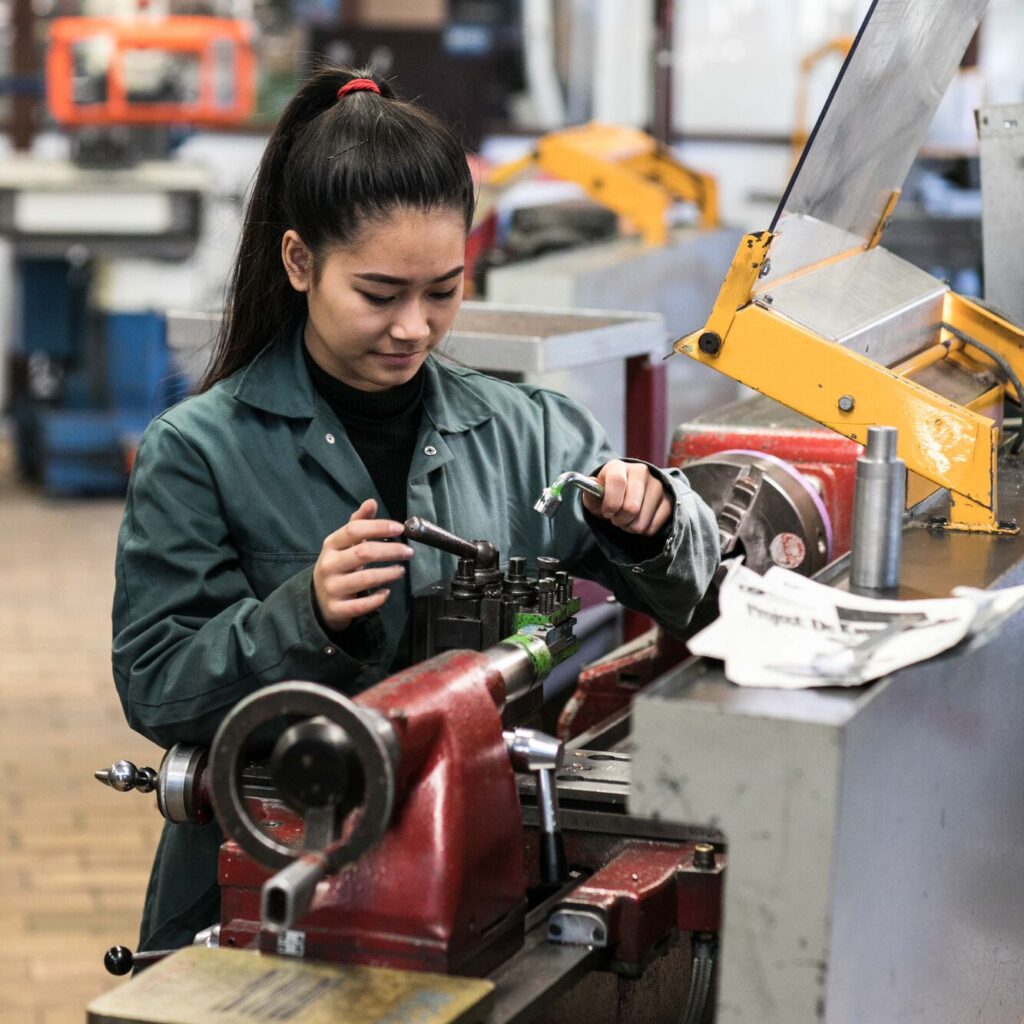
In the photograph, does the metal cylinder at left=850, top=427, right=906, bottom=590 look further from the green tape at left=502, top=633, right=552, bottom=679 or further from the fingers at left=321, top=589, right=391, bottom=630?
the fingers at left=321, top=589, right=391, bottom=630

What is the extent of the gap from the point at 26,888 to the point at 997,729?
2132 mm

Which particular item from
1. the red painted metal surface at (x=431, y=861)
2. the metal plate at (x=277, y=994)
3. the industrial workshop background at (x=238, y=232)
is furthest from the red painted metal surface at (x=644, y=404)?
the metal plate at (x=277, y=994)

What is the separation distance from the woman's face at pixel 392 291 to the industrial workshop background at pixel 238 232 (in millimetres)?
327

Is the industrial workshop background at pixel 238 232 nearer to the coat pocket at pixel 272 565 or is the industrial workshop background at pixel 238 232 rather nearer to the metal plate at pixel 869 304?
the metal plate at pixel 869 304

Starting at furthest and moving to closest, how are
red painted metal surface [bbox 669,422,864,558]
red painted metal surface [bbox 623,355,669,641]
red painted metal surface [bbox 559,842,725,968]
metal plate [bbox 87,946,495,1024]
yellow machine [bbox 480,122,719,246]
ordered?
1. yellow machine [bbox 480,122,719,246]
2. red painted metal surface [bbox 623,355,669,641]
3. red painted metal surface [bbox 669,422,864,558]
4. red painted metal surface [bbox 559,842,725,968]
5. metal plate [bbox 87,946,495,1024]

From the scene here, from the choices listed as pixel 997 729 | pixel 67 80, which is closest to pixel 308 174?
pixel 997 729

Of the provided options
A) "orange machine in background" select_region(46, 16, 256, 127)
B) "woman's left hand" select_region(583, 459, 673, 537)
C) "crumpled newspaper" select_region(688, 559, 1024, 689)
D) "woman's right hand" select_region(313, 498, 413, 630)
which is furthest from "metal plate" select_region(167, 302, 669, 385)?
"orange machine in background" select_region(46, 16, 256, 127)

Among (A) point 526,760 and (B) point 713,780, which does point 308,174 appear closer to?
(A) point 526,760

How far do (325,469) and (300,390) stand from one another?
0.27 feet

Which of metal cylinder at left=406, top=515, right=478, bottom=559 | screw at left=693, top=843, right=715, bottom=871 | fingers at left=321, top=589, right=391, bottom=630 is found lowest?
screw at left=693, top=843, right=715, bottom=871

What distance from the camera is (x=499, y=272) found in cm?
332

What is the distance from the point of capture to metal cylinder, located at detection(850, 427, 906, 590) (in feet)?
4.21

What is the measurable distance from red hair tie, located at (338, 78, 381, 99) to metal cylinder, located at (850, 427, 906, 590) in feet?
2.09

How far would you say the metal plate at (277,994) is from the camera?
103cm
